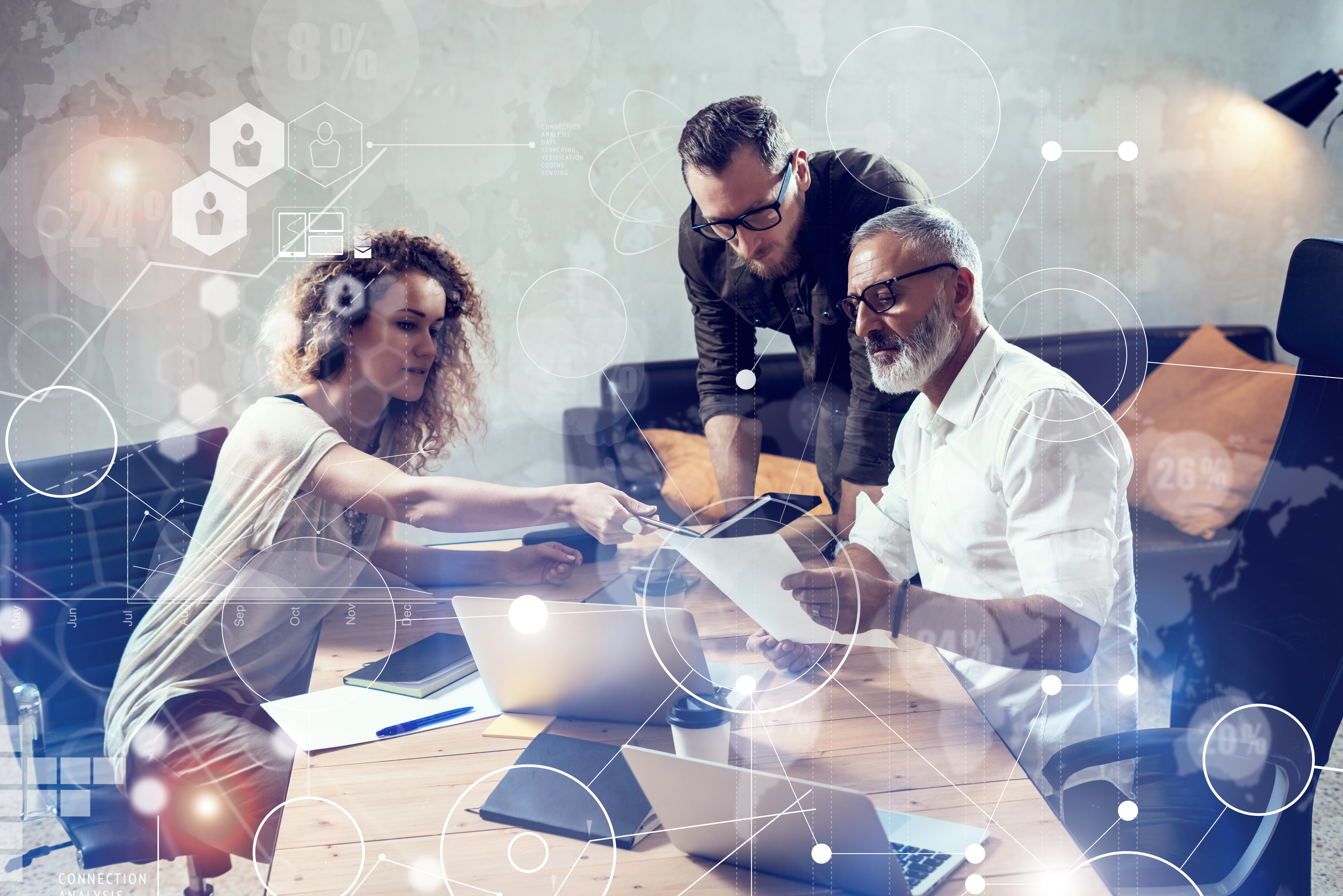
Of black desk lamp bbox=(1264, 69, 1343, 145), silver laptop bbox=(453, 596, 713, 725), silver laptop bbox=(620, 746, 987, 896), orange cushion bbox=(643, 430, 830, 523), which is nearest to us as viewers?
→ silver laptop bbox=(620, 746, 987, 896)

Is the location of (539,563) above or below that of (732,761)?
above

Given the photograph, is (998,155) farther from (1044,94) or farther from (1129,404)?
(1129,404)

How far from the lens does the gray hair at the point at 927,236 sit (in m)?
1.20

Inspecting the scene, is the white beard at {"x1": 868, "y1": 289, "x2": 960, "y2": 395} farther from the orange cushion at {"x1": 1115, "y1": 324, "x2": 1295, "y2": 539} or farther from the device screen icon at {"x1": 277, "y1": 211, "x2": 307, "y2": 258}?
the device screen icon at {"x1": 277, "y1": 211, "x2": 307, "y2": 258}

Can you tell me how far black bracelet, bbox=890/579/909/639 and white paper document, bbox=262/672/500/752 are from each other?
21.9 inches

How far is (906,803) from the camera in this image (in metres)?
0.90
